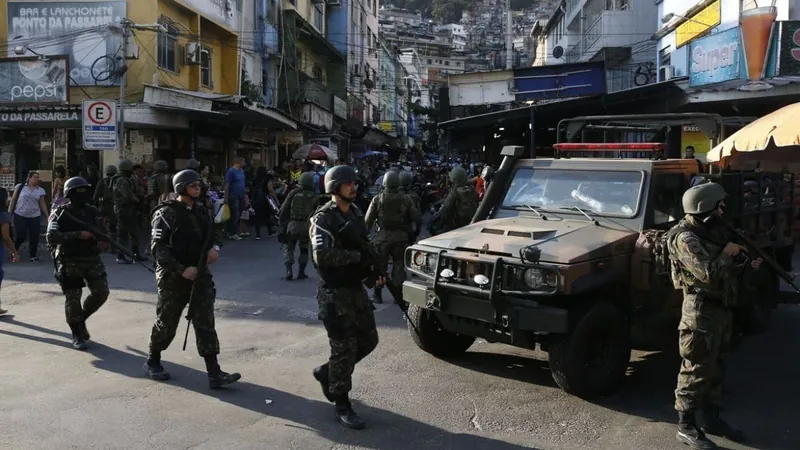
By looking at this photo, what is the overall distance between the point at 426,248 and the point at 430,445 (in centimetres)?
194

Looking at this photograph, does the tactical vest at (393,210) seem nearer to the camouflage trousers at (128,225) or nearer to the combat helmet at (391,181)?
the combat helmet at (391,181)

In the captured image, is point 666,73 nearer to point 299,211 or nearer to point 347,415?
point 299,211

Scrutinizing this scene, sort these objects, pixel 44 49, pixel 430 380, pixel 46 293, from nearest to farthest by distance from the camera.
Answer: pixel 430 380, pixel 46 293, pixel 44 49

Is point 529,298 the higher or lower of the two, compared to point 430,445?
higher

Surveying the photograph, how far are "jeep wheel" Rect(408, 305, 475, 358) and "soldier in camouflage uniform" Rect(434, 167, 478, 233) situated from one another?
3308mm

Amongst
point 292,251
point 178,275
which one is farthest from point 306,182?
point 178,275

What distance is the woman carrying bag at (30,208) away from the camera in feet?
40.9

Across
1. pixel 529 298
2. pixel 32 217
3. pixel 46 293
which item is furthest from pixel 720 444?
pixel 32 217

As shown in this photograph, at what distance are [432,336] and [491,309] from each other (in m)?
1.12

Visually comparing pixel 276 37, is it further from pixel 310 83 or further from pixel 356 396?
pixel 356 396

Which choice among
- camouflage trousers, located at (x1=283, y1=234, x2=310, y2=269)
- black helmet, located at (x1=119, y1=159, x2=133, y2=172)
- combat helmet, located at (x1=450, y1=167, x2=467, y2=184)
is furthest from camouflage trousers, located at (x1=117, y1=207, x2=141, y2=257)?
combat helmet, located at (x1=450, y1=167, x2=467, y2=184)

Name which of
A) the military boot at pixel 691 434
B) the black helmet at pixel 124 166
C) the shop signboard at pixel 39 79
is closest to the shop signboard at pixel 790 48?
the military boot at pixel 691 434

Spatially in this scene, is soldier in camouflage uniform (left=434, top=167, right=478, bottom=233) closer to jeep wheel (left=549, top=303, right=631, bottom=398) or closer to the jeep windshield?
the jeep windshield

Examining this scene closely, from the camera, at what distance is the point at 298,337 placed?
7566 mm
